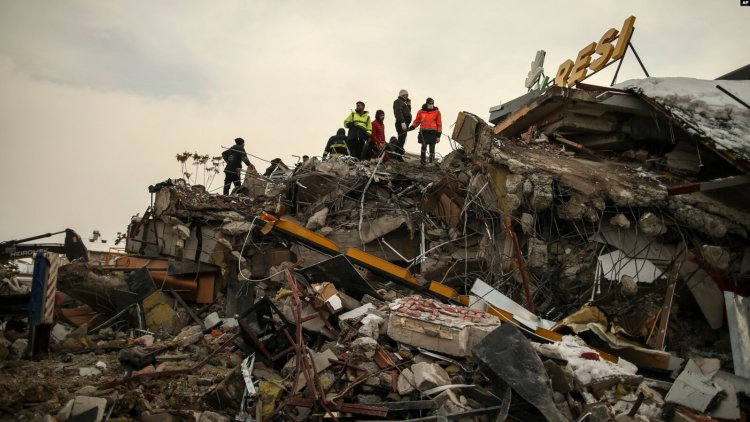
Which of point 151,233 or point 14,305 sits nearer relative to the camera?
point 14,305

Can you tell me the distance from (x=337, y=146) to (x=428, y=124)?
7.27 feet

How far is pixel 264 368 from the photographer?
5.59 m

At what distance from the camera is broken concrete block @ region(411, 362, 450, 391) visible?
4.63 meters

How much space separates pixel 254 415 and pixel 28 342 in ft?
13.1

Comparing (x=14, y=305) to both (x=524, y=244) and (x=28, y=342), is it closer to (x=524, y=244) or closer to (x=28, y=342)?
(x=28, y=342)

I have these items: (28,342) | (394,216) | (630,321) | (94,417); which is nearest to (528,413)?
(630,321)

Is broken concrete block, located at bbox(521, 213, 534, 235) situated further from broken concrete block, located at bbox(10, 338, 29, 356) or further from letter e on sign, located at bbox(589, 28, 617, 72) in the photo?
broken concrete block, located at bbox(10, 338, 29, 356)

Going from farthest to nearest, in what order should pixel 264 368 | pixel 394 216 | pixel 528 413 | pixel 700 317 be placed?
pixel 394 216 → pixel 700 317 → pixel 264 368 → pixel 528 413

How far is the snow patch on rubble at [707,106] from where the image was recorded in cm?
744

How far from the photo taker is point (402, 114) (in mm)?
11273

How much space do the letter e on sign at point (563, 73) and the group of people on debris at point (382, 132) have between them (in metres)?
2.48

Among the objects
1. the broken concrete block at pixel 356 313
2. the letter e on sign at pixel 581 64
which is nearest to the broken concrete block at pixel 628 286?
the broken concrete block at pixel 356 313

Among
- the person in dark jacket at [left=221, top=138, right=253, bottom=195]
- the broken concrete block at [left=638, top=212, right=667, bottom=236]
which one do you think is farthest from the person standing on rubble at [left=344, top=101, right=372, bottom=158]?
the broken concrete block at [left=638, top=212, right=667, bottom=236]

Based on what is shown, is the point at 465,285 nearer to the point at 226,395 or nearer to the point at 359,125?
the point at 226,395
